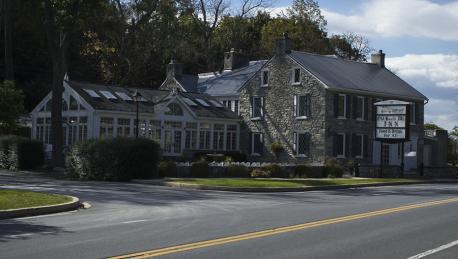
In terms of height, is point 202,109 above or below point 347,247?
above

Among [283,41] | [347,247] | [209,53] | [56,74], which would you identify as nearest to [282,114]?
[283,41]

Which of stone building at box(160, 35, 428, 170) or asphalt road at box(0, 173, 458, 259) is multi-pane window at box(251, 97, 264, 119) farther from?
asphalt road at box(0, 173, 458, 259)

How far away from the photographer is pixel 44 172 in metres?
36.4

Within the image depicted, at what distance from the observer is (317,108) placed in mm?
44781

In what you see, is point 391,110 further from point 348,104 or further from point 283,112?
point 283,112

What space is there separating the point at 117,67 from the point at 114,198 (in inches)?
1658

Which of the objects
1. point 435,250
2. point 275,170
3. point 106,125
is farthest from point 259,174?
point 435,250

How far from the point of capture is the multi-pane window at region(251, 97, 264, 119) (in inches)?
1929

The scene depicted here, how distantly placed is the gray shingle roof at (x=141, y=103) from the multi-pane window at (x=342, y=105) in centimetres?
844

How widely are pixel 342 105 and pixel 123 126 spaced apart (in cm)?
1506

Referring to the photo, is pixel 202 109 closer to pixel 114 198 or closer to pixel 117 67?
pixel 117 67

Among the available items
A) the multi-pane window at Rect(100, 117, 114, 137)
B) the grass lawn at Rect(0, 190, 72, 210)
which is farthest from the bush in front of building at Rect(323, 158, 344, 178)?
the grass lawn at Rect(0, 190, 72, 210)

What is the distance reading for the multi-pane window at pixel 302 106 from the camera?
45750 millimetres

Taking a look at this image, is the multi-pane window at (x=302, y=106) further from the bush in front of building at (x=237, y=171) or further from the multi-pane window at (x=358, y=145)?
the bush in front of building at (x=237, y=171)
